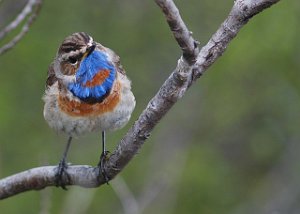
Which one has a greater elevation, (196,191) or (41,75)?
(41,75)

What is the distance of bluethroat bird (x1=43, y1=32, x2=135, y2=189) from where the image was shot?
6.19m

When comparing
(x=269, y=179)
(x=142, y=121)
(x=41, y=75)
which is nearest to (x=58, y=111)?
(x=142, y=121)

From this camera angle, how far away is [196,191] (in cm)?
1084

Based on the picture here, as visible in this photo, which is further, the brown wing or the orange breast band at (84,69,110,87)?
the brown wing

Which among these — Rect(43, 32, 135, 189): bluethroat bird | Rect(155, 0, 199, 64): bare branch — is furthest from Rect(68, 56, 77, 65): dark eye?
Rect(155, 0, 199, 64): bare branch

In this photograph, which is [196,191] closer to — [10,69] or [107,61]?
[10,69]

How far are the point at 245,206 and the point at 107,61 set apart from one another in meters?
5.07

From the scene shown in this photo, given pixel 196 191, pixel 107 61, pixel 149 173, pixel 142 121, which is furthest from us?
pixel 196 191

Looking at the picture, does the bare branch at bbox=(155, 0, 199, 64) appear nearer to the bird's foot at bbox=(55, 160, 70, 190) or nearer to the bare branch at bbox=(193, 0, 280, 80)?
the bare branch at bbox=(193, 0, 280, 80)

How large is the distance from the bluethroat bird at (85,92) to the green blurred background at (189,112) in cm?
363

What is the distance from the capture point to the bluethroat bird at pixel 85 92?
619 centimetres

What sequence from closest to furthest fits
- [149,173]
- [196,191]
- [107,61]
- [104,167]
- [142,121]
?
[142,121] < [104,167] < [107,61] < [149,173] < [196,191]

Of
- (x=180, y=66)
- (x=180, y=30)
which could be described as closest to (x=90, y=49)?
(x=180, y=66)

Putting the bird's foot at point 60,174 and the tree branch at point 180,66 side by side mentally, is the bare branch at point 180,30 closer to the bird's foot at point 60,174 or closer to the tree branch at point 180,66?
the tree branch at point 180,66
